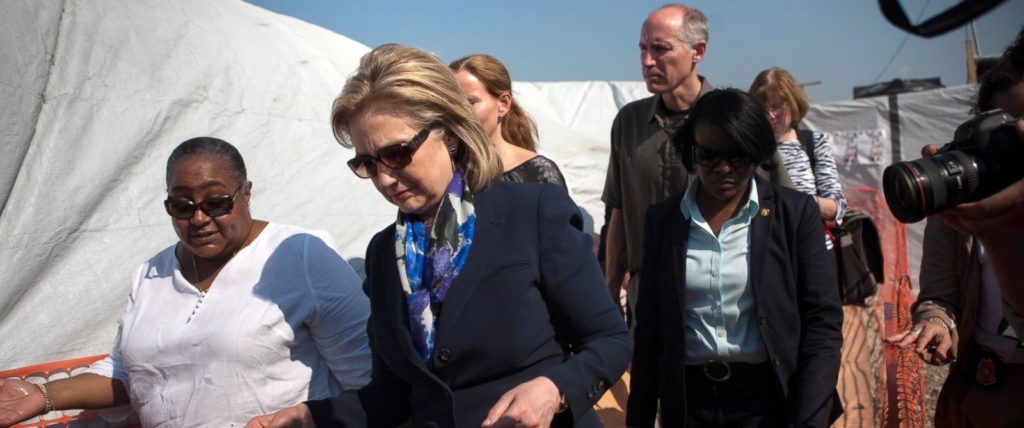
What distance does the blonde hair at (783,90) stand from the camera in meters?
4.26

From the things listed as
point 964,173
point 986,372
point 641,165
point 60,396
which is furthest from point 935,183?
point 60,396

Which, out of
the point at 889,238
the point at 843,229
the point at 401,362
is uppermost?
the point at 401,362

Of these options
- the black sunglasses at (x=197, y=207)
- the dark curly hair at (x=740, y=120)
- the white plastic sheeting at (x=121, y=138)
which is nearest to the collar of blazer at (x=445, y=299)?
the black sunglasses at (x=197, y=207)

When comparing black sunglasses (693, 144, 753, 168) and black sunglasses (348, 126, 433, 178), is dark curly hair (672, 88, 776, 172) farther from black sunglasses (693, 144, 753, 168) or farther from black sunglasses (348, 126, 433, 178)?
black sunglasses (348, 126, 433, 178)

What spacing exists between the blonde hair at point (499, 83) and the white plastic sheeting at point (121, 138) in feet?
5.36

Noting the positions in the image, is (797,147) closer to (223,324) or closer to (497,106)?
(497,106)

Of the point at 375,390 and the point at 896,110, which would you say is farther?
the point at 896,110

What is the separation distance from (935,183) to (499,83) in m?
2.13

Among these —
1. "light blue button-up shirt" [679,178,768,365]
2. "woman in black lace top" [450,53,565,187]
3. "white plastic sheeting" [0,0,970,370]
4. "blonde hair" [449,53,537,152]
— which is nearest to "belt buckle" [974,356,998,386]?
"light blue button-up shirt" [679,178,768,365]

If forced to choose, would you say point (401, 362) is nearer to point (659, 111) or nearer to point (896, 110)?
point (659, 111)

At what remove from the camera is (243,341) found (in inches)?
88.0

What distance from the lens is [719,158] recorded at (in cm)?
246

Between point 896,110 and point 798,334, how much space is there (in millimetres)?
7241

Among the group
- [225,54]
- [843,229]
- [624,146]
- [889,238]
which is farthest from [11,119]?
[889,238]
